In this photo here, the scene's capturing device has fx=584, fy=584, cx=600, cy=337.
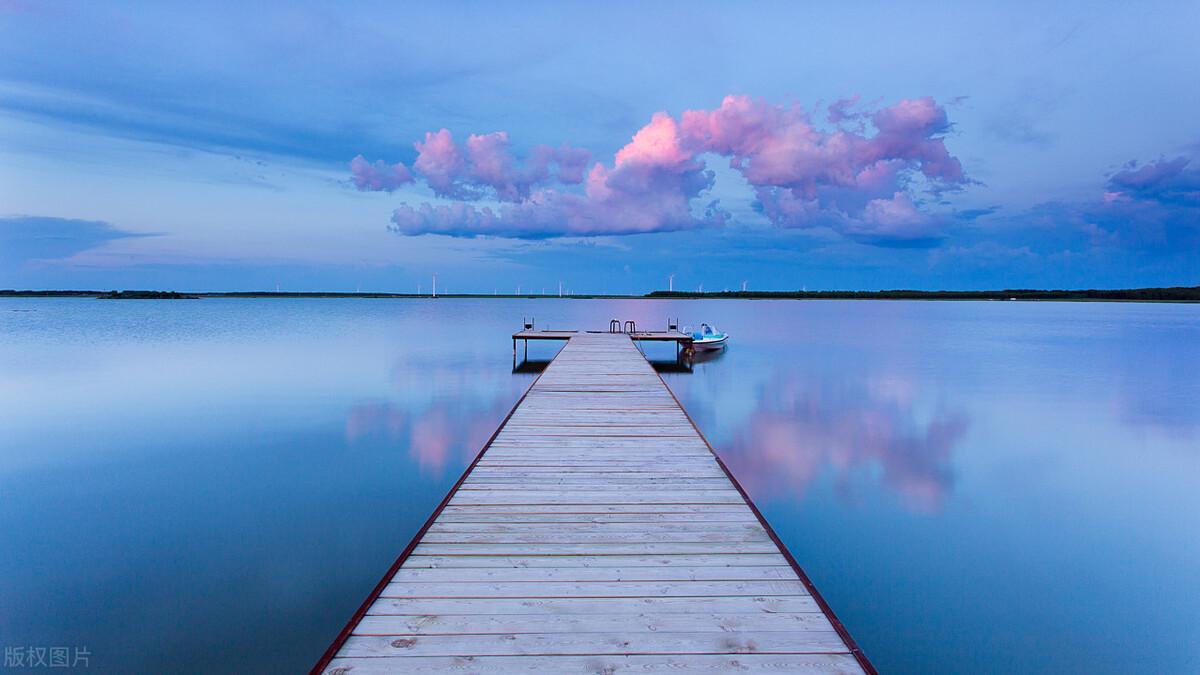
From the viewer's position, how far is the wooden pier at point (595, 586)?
286 centimetres

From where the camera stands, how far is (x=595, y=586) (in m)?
3.50

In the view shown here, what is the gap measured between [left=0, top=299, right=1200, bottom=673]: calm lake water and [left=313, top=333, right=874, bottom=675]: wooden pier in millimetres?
1784

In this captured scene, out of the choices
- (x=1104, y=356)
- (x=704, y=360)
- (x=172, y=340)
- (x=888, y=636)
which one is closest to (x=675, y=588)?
(x=888, y=636)

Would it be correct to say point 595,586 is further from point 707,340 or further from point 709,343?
point 709,343

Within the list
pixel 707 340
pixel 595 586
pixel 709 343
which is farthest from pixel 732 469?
pixel 709 343

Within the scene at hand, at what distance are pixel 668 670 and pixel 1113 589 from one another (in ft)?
19.3

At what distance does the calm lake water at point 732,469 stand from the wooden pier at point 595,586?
5.85 feet

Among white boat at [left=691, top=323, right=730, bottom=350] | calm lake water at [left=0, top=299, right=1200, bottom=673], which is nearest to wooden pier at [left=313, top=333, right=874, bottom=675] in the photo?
calm lake water at [left=0, top=299, right=1200, bottom=673]

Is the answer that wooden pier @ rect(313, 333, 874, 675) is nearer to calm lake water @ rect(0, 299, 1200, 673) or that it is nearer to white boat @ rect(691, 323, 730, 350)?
calm lake water @ rect(0, 299, 1200, 673)

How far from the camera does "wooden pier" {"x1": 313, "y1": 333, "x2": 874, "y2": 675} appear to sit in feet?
9.39

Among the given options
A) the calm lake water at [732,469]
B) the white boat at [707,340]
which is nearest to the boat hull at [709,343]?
the white boat at [707,340]

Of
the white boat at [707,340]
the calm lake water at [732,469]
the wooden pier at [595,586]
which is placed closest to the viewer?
the wooden pier at [595,586]

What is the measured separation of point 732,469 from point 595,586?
256 inches

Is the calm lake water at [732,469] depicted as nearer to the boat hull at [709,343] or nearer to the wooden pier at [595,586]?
the wooden pier at [595,586]
